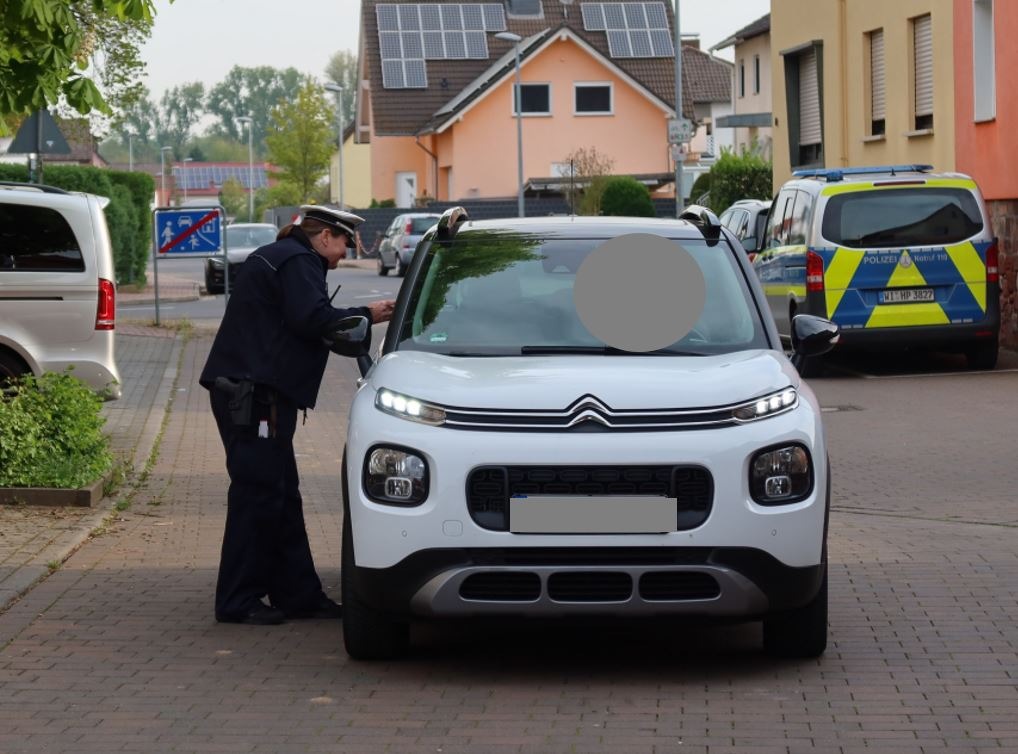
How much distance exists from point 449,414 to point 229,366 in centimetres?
151

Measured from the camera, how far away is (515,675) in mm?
6355

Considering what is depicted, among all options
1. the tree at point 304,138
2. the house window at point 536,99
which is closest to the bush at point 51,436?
the house window at point 536,99

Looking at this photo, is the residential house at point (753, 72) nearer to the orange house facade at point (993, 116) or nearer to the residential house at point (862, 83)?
the residential house at point (862, 83)

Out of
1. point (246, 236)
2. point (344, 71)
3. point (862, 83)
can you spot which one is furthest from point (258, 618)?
point (344, 71)

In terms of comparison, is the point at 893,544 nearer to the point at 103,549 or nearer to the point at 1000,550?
the point at 1000,550

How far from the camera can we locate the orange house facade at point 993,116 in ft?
70.4

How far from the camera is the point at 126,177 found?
129 feet

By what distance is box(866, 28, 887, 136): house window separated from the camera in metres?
28.0

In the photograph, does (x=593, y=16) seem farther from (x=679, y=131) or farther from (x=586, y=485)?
(x=586, y=485)

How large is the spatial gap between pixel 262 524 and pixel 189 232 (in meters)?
19.1

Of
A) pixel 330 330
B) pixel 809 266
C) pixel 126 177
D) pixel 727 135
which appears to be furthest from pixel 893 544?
pixel 727 135

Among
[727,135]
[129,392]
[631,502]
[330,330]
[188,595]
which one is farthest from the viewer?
[727,135]

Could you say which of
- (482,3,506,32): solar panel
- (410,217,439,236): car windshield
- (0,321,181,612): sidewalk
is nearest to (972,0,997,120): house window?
(0,321,181,612): sidewalk

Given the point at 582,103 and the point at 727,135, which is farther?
the point at 727,135
